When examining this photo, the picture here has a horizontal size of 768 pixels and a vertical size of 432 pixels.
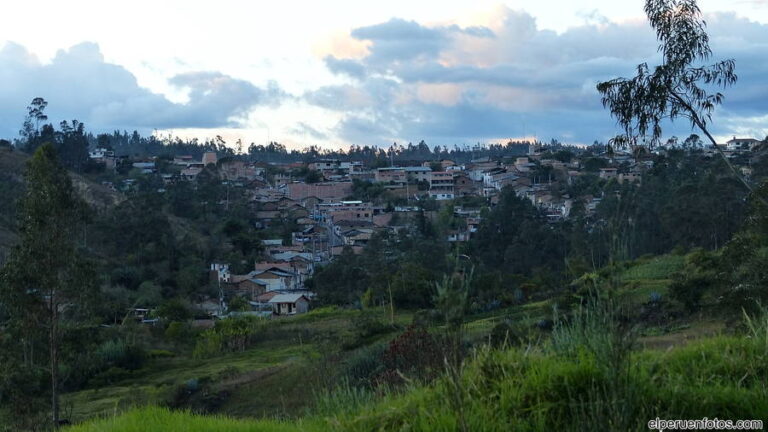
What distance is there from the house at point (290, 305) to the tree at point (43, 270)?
74.9ft

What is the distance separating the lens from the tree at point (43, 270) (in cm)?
1376

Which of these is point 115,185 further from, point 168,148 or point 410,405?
point 410,405

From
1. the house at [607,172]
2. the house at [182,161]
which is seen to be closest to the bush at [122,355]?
the house at [607,172]

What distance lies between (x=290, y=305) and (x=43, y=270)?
23.8 meters

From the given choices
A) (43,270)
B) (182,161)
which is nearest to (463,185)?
(182,161)

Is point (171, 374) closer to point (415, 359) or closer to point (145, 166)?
point (415, 359)

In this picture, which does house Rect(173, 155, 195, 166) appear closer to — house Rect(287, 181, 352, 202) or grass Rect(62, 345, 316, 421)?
house Rect(287, 181, 352, 202)

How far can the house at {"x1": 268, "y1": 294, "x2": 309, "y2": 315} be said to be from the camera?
37.3 metres

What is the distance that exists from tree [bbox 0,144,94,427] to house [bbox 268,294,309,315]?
22.8 metres

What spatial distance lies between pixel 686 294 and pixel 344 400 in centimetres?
1437

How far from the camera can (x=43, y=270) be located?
13.9 meters

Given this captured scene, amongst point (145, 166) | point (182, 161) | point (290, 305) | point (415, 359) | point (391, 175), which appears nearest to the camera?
point (415, 359)

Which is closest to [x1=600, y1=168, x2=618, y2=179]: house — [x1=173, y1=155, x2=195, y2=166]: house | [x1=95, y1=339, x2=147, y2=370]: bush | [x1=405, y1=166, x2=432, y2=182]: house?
[x1=405, y1=166, x2=432, y2=182]: house

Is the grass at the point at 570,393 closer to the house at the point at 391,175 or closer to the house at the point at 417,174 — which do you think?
the house at the point at 417,174
